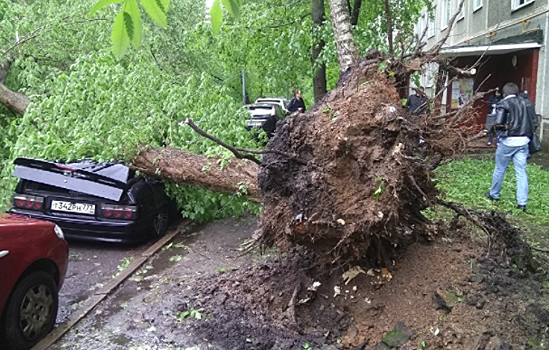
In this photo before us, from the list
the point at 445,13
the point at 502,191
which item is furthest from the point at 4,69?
the point at 445,13

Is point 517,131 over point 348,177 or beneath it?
beneath

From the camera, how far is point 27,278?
145 inches

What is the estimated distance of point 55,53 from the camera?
31.2 feet

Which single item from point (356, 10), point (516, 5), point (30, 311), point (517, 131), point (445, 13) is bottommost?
point (30, 311)

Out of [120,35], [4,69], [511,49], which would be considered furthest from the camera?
[511,49]

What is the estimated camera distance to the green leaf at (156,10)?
75.2 inches

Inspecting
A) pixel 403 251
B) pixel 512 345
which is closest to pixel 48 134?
pixel 403 251

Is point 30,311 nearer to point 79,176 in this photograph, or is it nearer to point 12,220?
point 12,220

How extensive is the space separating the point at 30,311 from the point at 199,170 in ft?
8.27

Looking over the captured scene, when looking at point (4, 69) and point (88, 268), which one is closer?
point (88, 268)

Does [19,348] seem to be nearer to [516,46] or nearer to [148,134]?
[148,134]

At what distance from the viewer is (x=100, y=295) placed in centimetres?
461

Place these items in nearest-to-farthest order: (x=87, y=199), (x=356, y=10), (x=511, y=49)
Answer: (x=87, y=199), (x=356, y=10), (x=511, y=49)

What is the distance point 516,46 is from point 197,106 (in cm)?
1051
